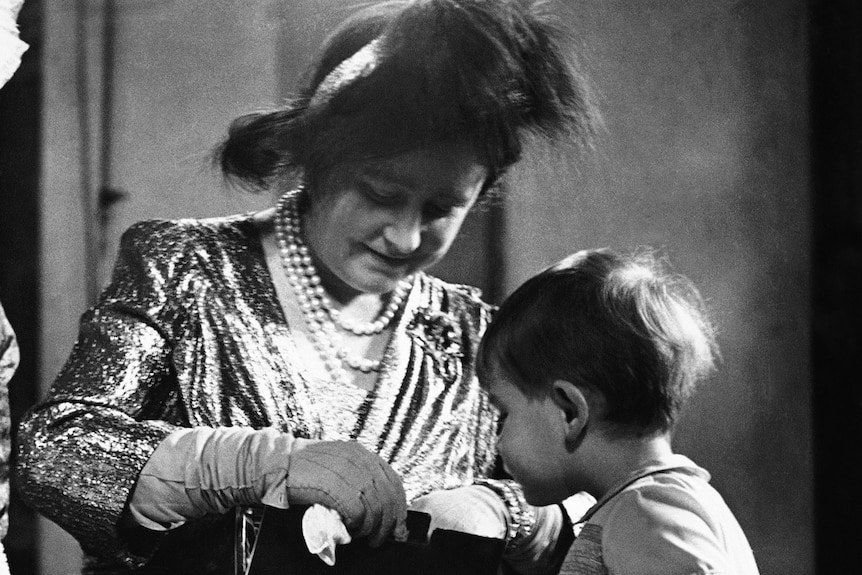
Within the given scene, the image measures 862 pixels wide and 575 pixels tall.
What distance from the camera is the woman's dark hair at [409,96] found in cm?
133

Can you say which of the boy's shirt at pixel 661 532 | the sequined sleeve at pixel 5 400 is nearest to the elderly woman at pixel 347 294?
the sequined sleeve at pixel 5 400

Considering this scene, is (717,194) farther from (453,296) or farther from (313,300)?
(313,300)

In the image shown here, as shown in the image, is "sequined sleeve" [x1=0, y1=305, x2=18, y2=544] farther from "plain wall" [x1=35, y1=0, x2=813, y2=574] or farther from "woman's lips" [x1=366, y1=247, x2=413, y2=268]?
"woman's lips" [x1=366, y1=247, x2=413, y2=268]

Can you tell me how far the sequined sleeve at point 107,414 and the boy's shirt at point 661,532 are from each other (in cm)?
46

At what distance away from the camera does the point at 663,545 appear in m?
1.05

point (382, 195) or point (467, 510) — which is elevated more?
point (382, 195)

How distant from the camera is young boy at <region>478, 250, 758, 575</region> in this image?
1.14m

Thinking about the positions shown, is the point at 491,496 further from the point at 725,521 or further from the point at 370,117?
the point at 370,117

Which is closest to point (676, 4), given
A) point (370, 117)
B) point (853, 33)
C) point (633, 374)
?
point (853, 33)

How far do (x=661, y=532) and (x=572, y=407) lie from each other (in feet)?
0.54

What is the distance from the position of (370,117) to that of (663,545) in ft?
1.92

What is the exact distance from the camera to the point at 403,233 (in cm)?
132

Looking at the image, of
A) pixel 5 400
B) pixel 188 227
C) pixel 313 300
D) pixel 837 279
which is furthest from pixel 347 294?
pixel 837 279

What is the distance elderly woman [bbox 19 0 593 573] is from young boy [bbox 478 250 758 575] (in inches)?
5.9
